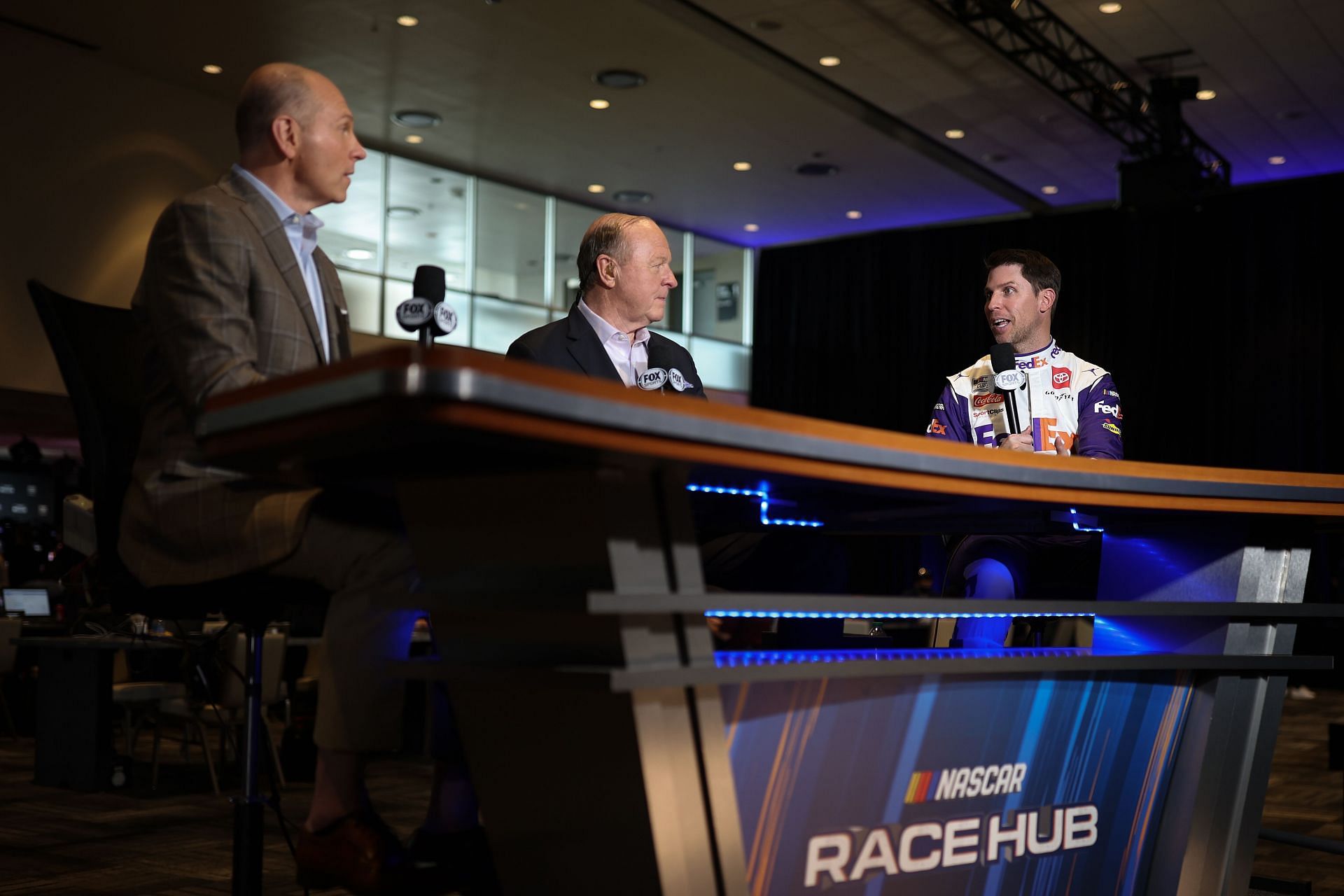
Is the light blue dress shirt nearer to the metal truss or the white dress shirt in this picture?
the white dress shirt

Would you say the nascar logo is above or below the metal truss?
below

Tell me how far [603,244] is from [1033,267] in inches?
42.3

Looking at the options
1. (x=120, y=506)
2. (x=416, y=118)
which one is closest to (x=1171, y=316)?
(x=416, y=118)

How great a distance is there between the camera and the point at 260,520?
60.9 inches

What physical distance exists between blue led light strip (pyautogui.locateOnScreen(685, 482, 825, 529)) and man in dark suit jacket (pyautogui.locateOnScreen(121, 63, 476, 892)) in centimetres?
37

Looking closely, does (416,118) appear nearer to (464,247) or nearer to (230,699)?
(464,247)

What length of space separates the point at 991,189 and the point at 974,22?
3.90 m

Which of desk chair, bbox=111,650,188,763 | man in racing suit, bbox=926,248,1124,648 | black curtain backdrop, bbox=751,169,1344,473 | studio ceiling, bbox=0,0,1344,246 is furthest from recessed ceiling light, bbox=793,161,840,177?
man in racing suit, bbox=926,248,1124,648

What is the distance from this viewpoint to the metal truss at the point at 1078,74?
805cm

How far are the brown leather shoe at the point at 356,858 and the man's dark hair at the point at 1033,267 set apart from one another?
7.18 feet

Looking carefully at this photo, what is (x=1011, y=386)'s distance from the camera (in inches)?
110

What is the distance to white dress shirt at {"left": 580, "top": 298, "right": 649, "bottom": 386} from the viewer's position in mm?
3098

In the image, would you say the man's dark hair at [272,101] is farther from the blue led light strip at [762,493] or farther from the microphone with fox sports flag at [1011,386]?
the microphone with fox sports flag at [1011,386]

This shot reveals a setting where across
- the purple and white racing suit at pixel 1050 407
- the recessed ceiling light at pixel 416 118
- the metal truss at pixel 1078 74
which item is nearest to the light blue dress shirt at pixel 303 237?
the purple and white racing suit at pixel 1050 407
